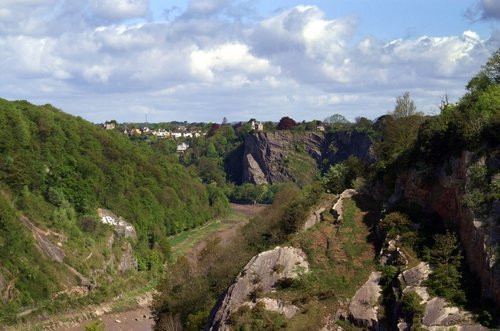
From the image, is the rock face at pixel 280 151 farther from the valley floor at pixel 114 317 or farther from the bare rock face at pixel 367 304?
the bare rock face at pixel 367 304

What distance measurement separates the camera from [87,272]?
62.5m

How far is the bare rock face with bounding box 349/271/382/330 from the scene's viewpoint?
26750mm

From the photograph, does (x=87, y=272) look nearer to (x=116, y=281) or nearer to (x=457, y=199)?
(x=116, y=281)

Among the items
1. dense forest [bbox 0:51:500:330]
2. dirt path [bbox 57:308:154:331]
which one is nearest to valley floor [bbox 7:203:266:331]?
dirt path [bbox 57:308:154:331]

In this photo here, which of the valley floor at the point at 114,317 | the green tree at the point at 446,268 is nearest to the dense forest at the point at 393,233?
the green tree at the point at 446,268

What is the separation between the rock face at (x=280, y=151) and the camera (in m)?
145

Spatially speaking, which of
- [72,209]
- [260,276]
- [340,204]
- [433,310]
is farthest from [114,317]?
[433,310]

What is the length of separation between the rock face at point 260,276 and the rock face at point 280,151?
112 m

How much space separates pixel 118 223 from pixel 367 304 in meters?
51.0

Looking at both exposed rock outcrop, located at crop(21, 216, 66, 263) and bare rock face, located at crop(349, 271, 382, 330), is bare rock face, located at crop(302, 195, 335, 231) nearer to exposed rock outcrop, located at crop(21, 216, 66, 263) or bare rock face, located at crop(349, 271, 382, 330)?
bare rock face, located at crop(349, 271, 382, 330)

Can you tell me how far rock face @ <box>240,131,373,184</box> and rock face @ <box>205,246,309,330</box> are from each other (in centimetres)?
11156

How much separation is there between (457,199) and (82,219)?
49053 millimetres

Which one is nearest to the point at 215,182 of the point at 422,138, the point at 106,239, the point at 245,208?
the point at 245,208

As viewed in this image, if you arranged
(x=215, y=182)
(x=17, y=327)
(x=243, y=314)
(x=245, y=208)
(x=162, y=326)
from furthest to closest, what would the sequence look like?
(x=215, y=182), (x=245, y=208), (x=17, y=327), (x=162, y=326), (x=243, y=314)
